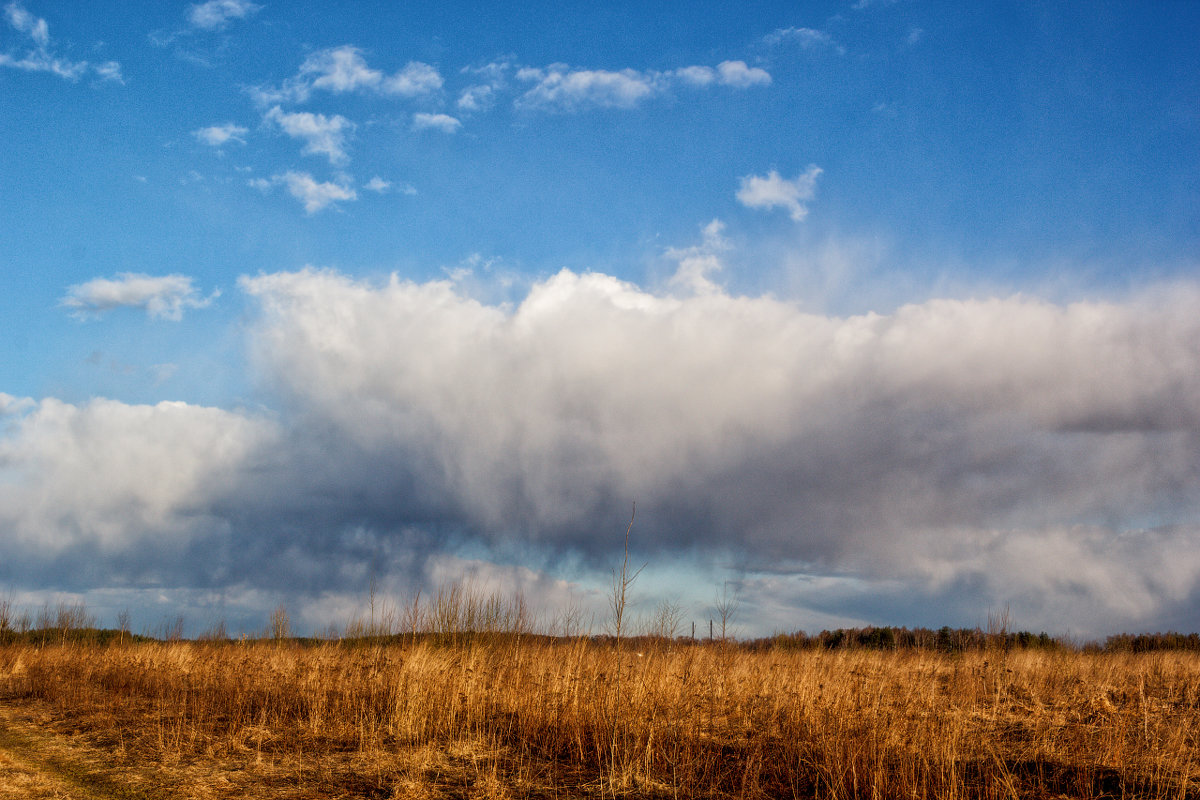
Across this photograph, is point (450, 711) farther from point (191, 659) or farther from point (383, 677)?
point (191, 659)

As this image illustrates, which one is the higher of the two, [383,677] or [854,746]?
[854,746]

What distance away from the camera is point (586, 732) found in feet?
32.7

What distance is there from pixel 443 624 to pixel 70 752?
22.8ft

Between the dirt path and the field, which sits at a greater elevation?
the field

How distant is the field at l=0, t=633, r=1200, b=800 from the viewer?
7395 mm

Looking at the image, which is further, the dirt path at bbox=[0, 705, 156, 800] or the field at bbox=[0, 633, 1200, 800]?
the dirt path at bbox=[0, 705, 156, 800]

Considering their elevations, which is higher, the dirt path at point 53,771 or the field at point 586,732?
the field at point 586,732

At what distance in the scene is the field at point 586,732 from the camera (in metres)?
7.39

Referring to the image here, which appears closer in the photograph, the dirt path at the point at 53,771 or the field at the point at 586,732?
the field at the point at 586,732

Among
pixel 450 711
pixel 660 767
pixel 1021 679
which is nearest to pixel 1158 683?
pixel 1021 679

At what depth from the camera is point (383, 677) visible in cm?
1335

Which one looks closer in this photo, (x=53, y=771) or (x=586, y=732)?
(x=53, y=771)

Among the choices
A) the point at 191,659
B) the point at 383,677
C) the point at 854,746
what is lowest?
the point at 191,659

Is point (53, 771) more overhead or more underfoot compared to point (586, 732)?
more underfoot
